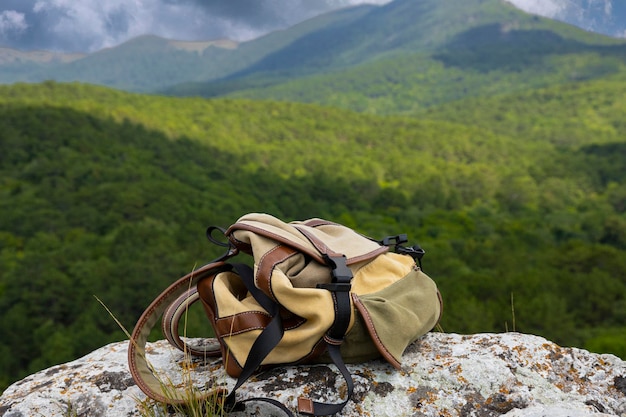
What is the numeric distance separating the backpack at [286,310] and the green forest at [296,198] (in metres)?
1.13

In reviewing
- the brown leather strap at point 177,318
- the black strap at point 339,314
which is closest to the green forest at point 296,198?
the black strap at point 339,314

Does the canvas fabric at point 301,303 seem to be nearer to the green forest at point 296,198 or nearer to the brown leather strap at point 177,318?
the brown leather strap at point 177,318

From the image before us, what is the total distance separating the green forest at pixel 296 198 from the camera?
32312 millimetres

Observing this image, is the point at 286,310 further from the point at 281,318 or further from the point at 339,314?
the point at 339,314

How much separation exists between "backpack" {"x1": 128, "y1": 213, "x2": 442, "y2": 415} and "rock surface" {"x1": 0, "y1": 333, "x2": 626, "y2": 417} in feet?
0.31

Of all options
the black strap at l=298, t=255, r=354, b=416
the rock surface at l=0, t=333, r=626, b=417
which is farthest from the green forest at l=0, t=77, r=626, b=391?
the black strap at l=298, t=255, r=354, b=416

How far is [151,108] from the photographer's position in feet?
359

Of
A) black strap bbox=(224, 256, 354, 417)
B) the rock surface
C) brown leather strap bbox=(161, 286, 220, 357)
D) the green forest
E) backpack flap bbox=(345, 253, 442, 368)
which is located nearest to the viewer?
black strap bbox=(224, 256, 354, 417)

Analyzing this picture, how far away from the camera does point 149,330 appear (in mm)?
2260

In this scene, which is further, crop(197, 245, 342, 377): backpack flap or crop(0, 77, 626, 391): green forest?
crop(0, 77, 626, 391): green forest

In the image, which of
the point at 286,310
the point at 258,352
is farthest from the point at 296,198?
the point at 258,352

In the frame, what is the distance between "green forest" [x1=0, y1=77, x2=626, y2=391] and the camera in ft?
106

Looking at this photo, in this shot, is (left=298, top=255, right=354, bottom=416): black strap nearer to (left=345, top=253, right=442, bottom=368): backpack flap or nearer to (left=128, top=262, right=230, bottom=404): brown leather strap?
(left=345, top=253, right=442, bottom=368): backpack flap

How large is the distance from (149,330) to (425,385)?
4.25ft
